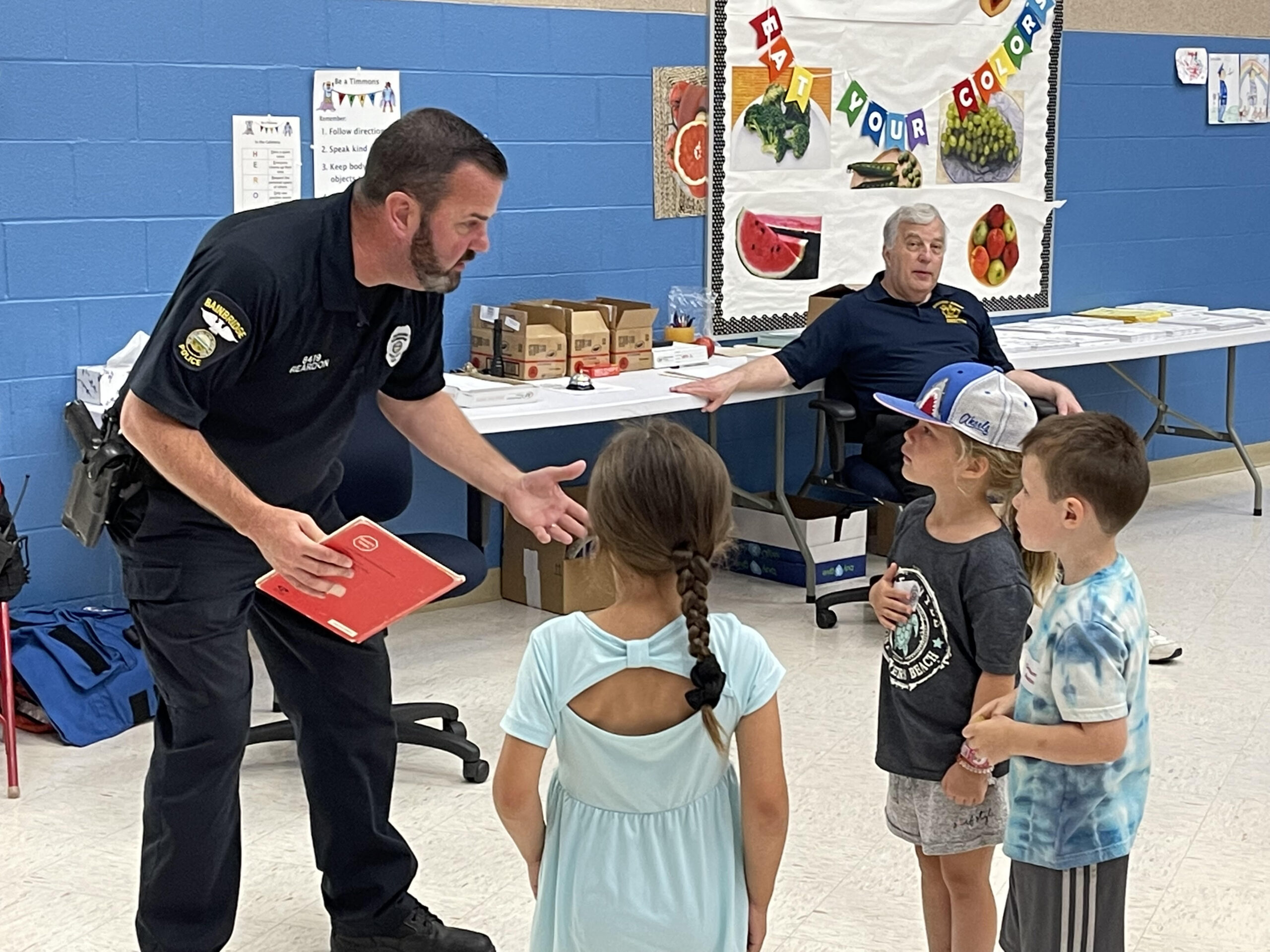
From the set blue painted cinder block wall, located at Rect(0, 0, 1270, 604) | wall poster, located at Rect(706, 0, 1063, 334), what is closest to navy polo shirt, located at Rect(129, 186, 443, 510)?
blue painted cinder block wall, located at Rect(0, 0, 1270, 604)

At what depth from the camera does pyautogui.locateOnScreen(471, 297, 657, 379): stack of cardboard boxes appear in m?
4.71

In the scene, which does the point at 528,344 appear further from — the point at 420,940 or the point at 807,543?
the point at 420,940

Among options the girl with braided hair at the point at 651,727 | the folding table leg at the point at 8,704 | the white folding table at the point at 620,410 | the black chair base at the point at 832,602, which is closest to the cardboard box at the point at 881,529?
the white folding table at the point at 620,410

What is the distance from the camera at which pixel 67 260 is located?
416 cm

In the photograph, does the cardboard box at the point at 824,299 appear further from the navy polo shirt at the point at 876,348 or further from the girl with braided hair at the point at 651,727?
the girl with braided hair at the point at 651,727

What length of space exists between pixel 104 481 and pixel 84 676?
1.57 m

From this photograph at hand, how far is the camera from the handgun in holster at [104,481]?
246 cm

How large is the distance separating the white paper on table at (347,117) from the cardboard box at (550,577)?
47.1 inches

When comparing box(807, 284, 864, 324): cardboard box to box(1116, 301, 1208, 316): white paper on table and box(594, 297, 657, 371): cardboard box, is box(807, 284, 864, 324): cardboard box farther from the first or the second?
box(1116, 301, 1208, 316): white paper on table

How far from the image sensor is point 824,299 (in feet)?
17.6

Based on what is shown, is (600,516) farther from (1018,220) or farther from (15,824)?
(1018,220)

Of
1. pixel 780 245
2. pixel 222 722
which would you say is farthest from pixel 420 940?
pixel 780 245

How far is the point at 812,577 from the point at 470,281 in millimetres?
1427

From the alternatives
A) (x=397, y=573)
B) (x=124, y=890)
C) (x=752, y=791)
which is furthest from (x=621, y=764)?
(x=124, y=890)
